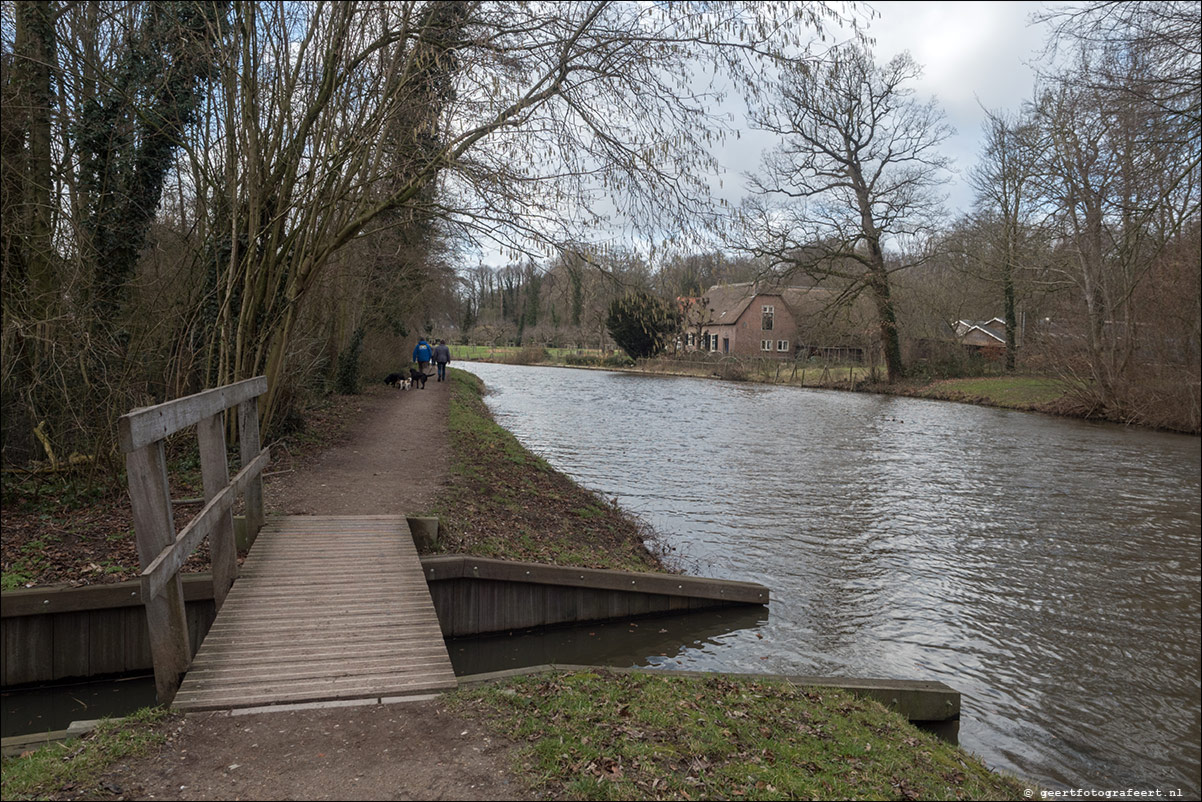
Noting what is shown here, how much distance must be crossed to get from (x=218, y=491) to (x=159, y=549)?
145cm

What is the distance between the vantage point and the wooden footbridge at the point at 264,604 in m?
4.43

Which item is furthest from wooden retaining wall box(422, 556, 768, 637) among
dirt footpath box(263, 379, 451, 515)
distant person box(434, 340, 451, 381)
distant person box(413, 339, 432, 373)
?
distant person box(434, 340, 451, 381)

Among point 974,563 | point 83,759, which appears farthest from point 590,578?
point 974,563

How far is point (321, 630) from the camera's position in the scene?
5434 millimetres

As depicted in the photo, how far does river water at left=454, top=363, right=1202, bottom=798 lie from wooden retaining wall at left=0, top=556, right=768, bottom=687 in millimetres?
728

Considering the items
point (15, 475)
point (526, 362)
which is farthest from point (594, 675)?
point (526, 362)

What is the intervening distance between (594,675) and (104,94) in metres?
9.91

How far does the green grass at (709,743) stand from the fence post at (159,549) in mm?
1681

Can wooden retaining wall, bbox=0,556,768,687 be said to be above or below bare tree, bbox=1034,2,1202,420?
below

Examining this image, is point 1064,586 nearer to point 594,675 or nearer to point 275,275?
point 594,675

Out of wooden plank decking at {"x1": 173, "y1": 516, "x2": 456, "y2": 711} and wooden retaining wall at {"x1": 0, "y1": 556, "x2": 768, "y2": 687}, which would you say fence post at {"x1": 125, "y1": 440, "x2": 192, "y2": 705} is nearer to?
wooden plank decking at {"x1": 173, "y1": 516, "x2": 456, "y2": 711}

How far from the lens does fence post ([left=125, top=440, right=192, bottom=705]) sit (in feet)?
14.2

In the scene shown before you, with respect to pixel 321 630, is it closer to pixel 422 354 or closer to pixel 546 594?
pixel 546 594

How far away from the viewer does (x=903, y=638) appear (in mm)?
8508
